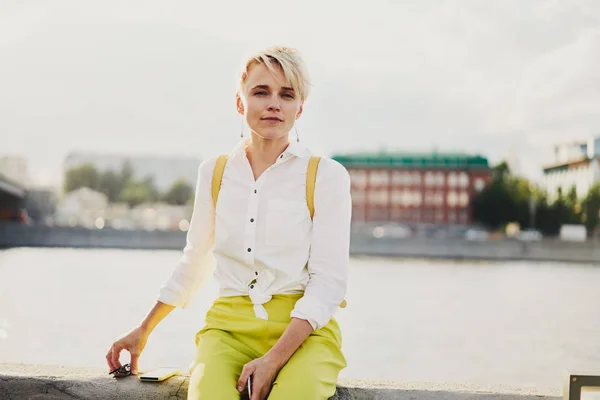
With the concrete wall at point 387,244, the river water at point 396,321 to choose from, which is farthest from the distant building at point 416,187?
the river water at point 396,321

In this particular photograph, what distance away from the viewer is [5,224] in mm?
30109

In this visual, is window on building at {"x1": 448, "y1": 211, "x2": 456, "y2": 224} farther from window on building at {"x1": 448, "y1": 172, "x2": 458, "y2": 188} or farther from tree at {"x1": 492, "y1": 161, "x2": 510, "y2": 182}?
tree at {"x1": 492, "y1": 161, "x2": 510, "y2": 182}

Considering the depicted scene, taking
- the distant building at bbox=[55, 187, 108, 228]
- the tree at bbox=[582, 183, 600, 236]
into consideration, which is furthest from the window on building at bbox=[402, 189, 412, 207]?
the distant building at bbox=[55, 187, 108, 228]

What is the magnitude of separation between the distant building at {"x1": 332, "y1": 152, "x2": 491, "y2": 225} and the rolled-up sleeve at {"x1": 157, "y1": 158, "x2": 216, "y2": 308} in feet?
149

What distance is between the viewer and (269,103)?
1554 mm

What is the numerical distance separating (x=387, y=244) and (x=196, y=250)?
2661 cm

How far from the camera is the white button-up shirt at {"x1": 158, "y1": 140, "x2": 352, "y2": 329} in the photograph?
1525 millimetres

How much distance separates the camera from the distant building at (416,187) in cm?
4725

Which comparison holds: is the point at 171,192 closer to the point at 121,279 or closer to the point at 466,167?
the point at 466,167

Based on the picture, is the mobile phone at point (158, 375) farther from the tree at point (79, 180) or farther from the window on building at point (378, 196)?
the tree at point (79, 180)

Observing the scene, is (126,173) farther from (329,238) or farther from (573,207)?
(329,238)

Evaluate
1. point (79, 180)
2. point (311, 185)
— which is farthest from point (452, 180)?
point (311, 185)

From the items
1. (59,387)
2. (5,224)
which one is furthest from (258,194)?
(5,224)

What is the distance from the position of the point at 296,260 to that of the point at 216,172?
0.25 meters
